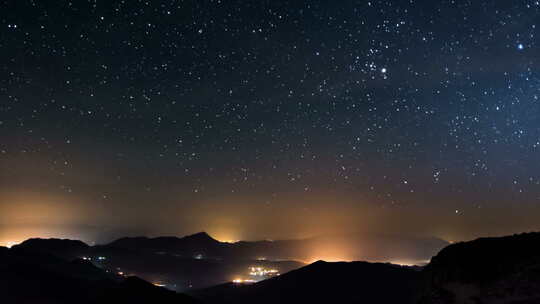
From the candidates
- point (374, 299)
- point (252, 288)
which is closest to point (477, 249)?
point (374, 299)

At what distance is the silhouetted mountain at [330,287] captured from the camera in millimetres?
50656

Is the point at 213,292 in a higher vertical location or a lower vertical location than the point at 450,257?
lower

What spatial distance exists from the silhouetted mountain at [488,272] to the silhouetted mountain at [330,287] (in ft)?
121

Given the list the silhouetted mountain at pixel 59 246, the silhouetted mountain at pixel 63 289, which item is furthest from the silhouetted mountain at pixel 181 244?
the silhouetted mountain at pixel 63 289

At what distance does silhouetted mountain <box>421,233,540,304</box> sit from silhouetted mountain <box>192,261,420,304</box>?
3700 centimetres

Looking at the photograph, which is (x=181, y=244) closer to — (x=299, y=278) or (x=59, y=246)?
(x=59, y=246)

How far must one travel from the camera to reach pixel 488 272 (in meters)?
10.5

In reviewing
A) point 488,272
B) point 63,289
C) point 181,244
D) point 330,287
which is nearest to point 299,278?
point 330,287

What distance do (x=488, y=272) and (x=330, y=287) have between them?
47.8m

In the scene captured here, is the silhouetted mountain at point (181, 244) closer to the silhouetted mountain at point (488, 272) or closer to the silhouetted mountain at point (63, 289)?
the silhouetted mountain at point (63, 289)

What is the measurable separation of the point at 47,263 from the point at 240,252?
4326 inches

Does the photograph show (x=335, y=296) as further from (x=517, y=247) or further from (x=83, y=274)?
(x=517, y=247)

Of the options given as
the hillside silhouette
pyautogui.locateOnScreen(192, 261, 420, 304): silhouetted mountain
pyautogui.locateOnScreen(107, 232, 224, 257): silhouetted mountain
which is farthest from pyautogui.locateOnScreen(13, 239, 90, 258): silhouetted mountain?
pyautogui.locateOnScreen(192, 261, 420, 304): silhouetted mountain

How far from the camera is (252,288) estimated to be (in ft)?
194
